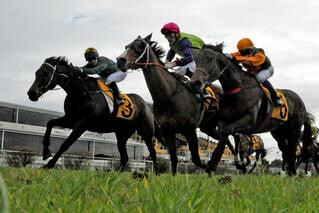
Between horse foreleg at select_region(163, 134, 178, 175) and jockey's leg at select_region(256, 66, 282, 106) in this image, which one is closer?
horse foreleg at select_region(163, 134, 178, 175)

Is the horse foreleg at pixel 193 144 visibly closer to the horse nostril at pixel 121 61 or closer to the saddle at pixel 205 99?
the saddle at pixel 205 99

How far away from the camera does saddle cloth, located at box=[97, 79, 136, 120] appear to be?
10648 mm

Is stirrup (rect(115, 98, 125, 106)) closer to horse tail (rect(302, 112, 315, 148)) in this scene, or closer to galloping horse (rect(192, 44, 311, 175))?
galloping horse (rect(192, 44, 311, 175))

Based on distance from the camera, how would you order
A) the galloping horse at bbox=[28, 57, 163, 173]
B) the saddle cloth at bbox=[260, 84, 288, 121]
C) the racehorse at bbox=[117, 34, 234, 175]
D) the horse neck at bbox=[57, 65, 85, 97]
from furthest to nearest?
the horse neck at bbox=[57, 65, 85, 97]
the galloping horse at bbox=[28, 57, 163, 173]
the saddle cloth at bbox=[260, 84, 288, 121]
the racehorse at bbox=[117, 34, 234, 175]

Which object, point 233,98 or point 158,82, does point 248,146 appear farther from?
point 233,98

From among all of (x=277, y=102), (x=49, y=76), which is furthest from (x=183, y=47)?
(x=49, y=76)

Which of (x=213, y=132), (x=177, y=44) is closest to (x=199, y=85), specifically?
(x=177, y=44)

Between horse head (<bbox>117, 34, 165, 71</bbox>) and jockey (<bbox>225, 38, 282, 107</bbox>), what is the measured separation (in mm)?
1663

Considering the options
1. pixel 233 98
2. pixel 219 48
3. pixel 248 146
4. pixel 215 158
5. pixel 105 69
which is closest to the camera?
pixel 215 158

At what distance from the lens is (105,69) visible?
36.1 ft

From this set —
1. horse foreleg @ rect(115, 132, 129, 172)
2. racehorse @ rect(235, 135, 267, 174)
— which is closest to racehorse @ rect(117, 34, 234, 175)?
horse foreleg @ rect(115, 132, 129, 172)

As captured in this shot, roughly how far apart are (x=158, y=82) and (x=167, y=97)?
13.5 inches

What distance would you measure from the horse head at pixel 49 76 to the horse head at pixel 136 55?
1893 millimetres

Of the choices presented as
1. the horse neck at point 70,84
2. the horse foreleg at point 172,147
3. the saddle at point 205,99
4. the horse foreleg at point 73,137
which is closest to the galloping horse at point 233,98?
the saddle at point 205,99
